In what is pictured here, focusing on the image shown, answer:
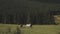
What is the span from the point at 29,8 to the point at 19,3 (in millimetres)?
522

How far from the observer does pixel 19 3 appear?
9.77 m

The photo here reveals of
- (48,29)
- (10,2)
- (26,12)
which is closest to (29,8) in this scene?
(26,12)

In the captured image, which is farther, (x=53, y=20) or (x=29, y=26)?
(x=53, y=20)

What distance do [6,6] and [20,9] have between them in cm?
68

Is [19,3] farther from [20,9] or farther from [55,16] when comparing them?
[55,16]

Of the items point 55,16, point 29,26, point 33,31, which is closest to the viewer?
point 33,31

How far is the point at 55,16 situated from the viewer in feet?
31.7

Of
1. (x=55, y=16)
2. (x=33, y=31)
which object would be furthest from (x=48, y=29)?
(x=55, y=16)

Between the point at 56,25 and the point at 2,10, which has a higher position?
the point at 2,10

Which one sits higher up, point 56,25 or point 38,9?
point 38,9

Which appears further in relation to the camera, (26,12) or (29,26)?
(26,12)

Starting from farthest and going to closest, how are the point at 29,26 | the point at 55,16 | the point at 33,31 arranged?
the point at 55,16 → the point at 29,26 → the point at 33,31

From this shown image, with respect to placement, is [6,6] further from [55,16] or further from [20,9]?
[55,16]

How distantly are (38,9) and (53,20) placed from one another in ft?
2.86
